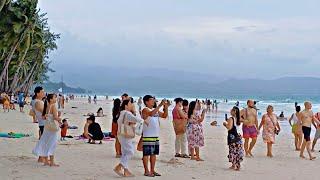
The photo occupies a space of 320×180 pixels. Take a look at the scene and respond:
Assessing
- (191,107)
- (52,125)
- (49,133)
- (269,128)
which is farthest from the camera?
(269,128)

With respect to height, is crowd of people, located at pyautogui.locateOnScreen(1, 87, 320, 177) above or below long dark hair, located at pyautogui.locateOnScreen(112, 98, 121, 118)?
below

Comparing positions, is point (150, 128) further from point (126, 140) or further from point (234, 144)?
point (234, 144)

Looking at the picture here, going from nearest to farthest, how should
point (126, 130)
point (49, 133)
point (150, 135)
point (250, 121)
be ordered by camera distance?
point (126, 130) → point (150, 135) → point (49, 133) → point (250, 121)

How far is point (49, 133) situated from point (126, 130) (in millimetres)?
1905

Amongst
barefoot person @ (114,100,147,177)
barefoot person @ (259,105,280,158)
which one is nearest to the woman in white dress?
barefoot person @ (114,100,147,177)

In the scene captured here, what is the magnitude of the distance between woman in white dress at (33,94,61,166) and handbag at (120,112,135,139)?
1567 mm

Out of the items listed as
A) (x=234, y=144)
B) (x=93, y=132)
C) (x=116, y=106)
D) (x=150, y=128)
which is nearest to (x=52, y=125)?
(x=116, y=106)

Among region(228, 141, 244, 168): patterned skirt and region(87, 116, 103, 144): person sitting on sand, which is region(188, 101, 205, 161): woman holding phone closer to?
region(228, 141, 244, 168): patterned skirt

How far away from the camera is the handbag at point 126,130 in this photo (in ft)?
32.4

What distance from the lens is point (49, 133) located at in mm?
10711

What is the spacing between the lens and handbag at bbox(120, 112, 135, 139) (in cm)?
987

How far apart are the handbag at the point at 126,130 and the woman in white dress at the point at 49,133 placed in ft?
5.14

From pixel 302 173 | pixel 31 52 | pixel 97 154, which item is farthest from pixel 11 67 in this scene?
pixel 302 173

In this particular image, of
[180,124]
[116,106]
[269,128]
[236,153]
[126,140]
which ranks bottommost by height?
[236,153]
